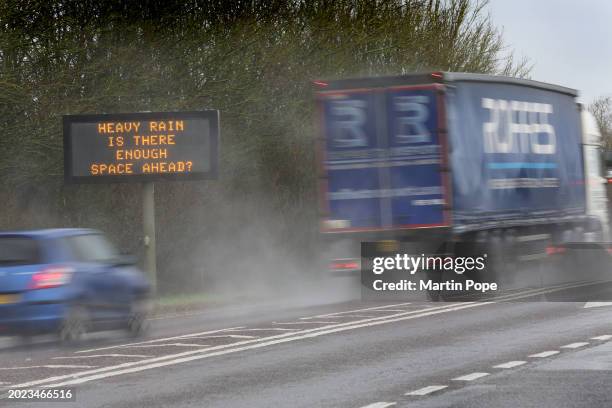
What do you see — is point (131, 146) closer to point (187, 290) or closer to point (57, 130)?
point (57, 130)

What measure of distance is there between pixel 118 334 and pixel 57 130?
9.15 metres

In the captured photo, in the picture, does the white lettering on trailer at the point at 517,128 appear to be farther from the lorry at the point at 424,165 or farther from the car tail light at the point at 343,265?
the car tail light at the point at 343,265

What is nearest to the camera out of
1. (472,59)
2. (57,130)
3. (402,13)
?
(57,130)

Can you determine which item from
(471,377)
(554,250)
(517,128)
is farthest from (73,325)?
(554,250)

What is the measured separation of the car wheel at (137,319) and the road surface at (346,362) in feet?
0.81

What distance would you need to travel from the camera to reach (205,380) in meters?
12.4

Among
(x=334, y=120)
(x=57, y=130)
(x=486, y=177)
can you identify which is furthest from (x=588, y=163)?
(x=57, y=130)

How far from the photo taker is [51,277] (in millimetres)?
15562

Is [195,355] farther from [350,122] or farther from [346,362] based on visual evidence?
[350,122]

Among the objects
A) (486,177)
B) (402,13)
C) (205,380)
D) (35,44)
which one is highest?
(402,13)

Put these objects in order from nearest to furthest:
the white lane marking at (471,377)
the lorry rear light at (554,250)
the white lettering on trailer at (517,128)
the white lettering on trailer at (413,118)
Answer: the white lane marking at (471,377)
the white lettering on trailer at (413,118)
the white lettering on trailer at (517,128)
the lorry rear light at (554,250)

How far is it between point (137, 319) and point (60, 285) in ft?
6.99

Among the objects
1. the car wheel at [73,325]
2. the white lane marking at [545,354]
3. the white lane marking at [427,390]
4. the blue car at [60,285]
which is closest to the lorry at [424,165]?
the blue car at [60,285]

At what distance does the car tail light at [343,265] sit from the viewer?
2186 centimetres
